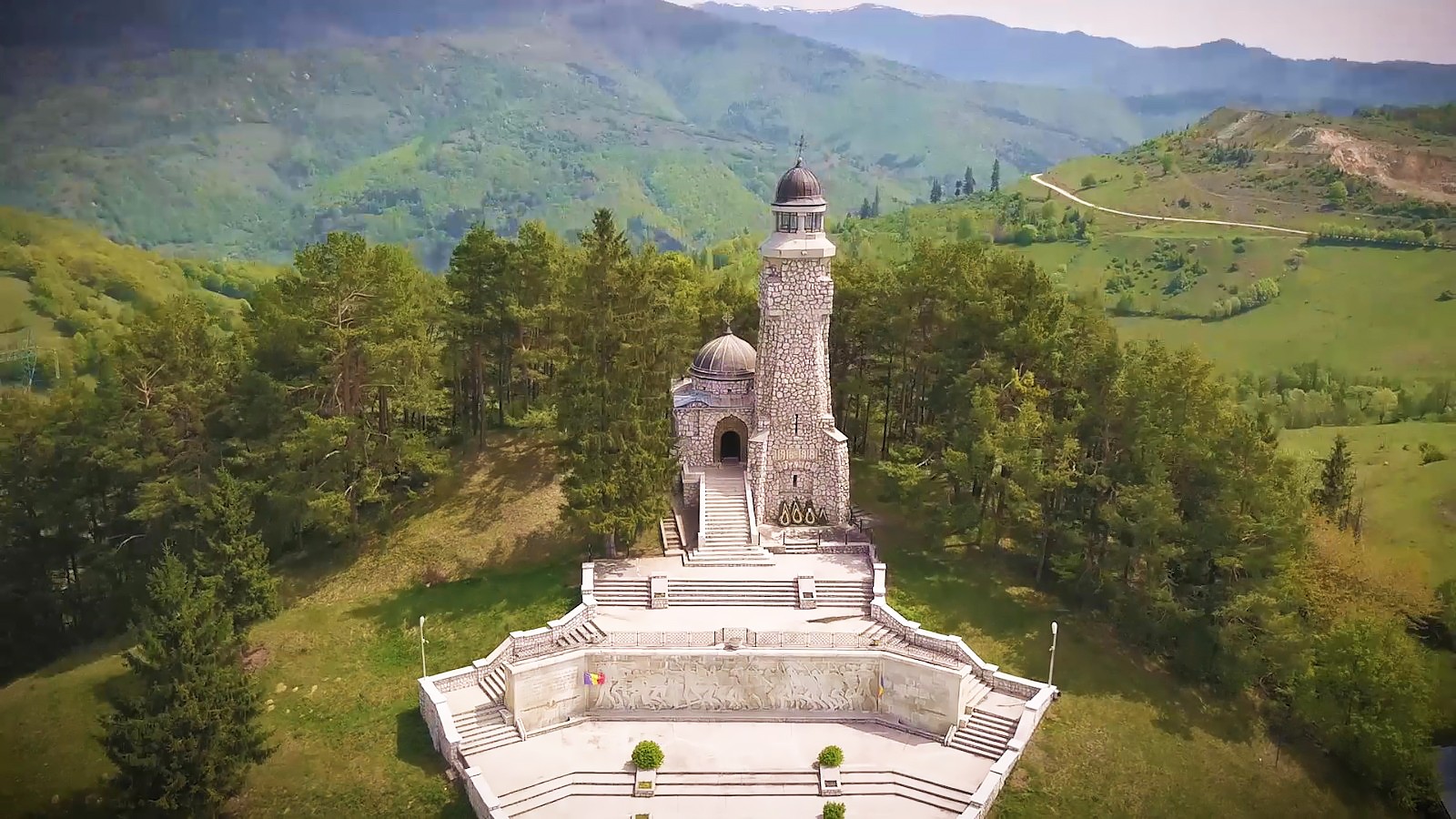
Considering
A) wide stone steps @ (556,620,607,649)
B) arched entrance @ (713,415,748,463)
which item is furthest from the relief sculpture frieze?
arched entrance @ (713,415,748,463)

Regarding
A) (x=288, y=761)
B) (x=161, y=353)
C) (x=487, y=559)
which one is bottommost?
(x=288, y=761)

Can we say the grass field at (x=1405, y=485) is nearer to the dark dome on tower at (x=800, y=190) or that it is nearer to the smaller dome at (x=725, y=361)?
the smaller dome at (x=725, y=361)

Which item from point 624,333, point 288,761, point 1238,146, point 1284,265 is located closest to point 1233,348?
point 1284,265

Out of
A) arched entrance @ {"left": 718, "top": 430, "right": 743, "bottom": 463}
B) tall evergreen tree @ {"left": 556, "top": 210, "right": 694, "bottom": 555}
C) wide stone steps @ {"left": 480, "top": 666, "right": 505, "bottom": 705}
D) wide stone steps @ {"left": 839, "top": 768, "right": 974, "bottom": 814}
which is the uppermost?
tall evergreen tree @ {"left": 556, "top": 210, "right": 694, "bottom": 555}

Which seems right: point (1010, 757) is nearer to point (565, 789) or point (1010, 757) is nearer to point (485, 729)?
point (565, 789)

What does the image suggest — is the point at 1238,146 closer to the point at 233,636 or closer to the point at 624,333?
the point at 624,333

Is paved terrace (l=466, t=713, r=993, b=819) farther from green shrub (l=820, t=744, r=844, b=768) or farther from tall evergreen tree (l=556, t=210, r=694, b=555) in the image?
tall evergreen tree (l=556, t=210, r=694, b=555)
